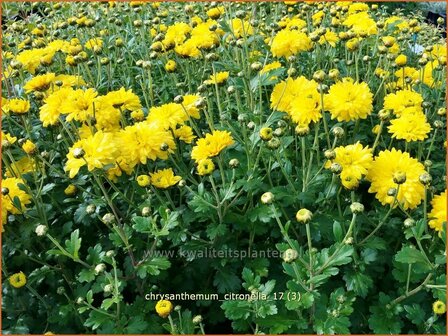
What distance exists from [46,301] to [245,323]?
0.79 metres

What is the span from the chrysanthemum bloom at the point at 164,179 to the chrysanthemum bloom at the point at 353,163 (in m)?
0.59

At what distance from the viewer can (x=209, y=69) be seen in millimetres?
Result: 2854

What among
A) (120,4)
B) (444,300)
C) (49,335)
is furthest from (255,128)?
(120,4)

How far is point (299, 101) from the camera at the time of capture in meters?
1.94

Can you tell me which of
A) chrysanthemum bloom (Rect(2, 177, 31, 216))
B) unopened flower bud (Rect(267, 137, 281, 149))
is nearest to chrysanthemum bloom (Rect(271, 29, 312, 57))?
unopened flower bud (Rect(267, 137, 281, 149))

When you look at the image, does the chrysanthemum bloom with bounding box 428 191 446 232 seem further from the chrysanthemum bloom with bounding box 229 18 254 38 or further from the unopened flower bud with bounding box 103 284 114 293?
the chrysanthemum bloom with bounding box 229 18 254 38

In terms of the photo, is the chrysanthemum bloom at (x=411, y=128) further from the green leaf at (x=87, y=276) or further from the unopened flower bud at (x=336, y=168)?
the green leaf at (x=87, y=276)

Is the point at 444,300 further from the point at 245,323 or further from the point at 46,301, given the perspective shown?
the point at 46,301

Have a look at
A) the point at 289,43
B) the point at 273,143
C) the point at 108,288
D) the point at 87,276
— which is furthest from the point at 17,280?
the point at 289,43

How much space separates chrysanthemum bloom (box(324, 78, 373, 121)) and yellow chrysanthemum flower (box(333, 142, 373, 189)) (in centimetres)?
20

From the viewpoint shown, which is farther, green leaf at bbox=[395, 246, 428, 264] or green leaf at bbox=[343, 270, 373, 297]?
green leaf at bbox=[343, 270, 373, 297]

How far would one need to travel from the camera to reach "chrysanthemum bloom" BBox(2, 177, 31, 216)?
193 centimetres


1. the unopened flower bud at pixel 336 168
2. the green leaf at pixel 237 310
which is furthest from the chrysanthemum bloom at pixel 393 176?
the green leaf at pixel 237 310

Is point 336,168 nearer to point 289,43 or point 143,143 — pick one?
point 143,143
